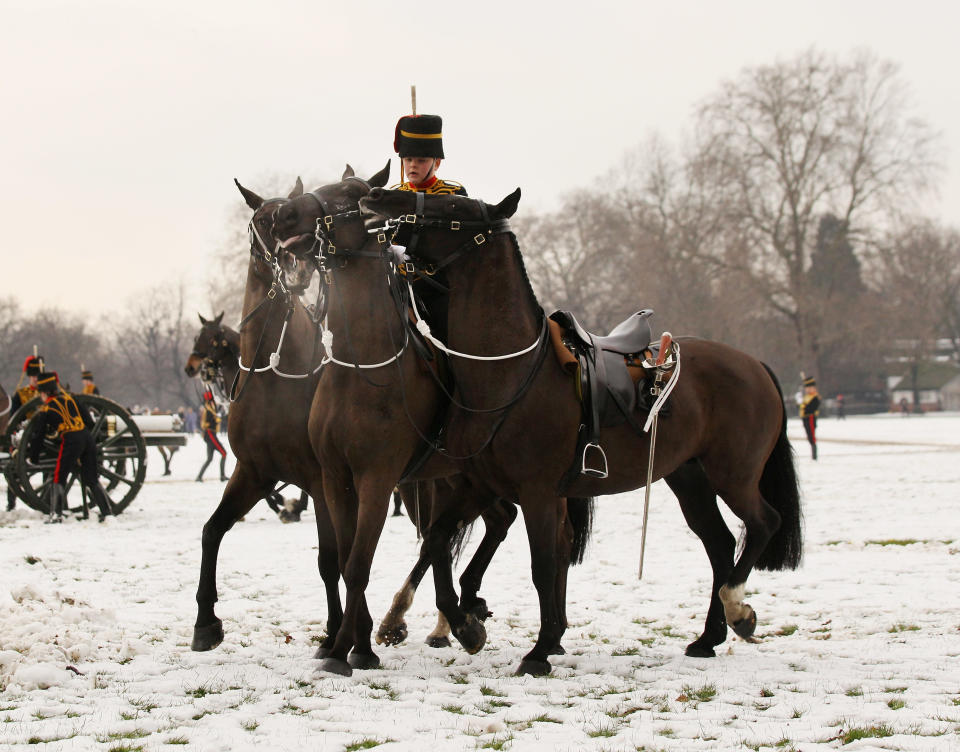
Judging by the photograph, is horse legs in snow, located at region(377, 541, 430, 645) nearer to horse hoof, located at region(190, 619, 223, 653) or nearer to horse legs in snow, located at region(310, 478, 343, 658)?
horse legs in snow, located at region(310, 478, 343, 658)

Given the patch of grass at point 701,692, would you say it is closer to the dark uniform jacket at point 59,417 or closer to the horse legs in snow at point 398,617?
the horse legs in snow at point 398,617

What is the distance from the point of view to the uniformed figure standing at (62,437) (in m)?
13.7

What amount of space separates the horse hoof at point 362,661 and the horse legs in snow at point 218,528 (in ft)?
3.03

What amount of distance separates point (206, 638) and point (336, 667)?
1.07m

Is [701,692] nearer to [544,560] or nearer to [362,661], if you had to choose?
[544,560]

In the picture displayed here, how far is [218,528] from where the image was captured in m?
6.46

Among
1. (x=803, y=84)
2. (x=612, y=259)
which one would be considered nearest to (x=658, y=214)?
(x=612, y=259)

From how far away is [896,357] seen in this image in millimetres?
69250

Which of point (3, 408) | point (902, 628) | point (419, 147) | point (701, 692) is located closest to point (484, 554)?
point (701, 692)

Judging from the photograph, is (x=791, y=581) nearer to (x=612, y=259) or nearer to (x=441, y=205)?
(x=441, y=205)

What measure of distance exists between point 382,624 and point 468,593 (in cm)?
61

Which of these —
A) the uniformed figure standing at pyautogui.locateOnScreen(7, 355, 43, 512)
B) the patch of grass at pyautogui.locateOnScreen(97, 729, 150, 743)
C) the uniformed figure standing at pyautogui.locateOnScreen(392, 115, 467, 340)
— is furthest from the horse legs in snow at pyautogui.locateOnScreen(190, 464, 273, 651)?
the uniformed figure standing at pyautogui.locateOnScreen(7, 355, 43, 512)

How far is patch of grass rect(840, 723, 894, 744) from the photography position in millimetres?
4363

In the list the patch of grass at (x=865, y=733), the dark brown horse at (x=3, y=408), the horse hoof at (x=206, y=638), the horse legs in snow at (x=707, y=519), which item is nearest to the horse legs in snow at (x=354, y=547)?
the horse hoof at (x=206, y=638)
